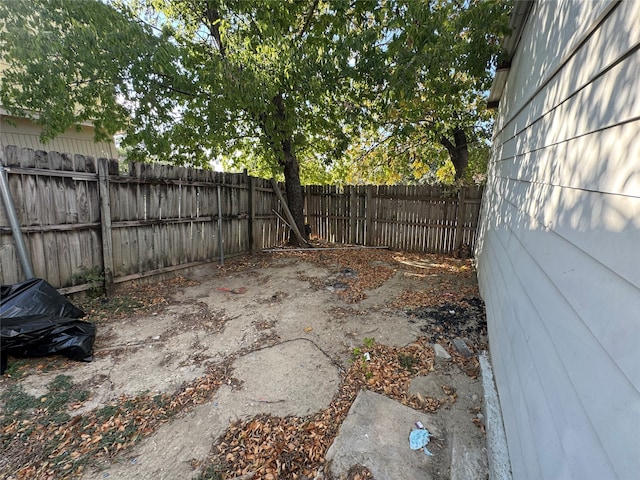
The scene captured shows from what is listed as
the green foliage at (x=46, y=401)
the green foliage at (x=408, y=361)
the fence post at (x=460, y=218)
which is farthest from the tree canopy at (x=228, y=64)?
the green foliage at (x=46, y=401)

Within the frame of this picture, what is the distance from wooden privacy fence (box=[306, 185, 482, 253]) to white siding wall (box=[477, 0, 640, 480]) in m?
5.42

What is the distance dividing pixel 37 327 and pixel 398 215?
7146 millimetres

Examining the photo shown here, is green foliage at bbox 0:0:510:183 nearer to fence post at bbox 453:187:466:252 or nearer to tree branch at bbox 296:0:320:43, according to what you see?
tree branch at bbox 296:0:320:43

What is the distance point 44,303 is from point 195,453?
2.34 m

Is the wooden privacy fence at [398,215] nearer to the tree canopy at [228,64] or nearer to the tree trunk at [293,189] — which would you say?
the tree trunk at [293,189]

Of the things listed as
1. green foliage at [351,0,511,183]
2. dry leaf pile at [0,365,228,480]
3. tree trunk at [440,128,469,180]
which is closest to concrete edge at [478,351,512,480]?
dry leaf pile at [0,365,228,480]

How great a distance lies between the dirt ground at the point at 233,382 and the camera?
1.86 m

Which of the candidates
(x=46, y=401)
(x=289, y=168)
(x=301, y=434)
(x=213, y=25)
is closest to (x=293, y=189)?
(x=289, y=168)

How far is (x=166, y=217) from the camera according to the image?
5066mm

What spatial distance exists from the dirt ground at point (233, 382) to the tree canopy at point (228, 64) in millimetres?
3441

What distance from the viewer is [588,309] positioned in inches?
36.3

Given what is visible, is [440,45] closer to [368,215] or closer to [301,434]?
[368,215]

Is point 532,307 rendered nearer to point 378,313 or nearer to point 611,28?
point 611,28

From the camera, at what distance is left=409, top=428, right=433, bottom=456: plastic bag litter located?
1880mm
